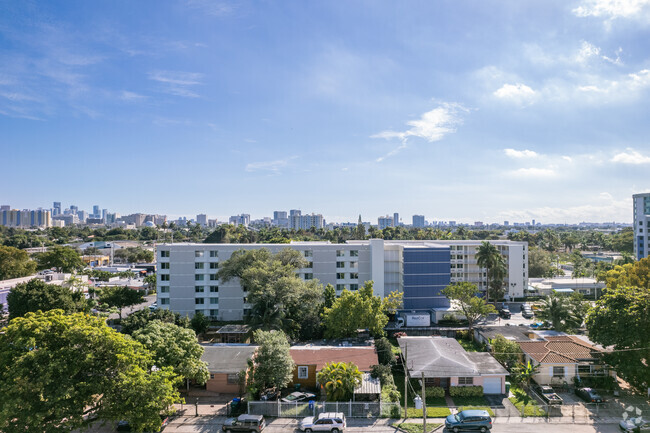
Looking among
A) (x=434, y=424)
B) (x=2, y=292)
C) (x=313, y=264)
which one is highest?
(x=313, y=264)

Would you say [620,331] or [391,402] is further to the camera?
[620,331]

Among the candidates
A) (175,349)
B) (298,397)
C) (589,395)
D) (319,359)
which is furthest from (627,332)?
(175,349)

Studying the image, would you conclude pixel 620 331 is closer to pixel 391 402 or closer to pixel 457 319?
pixel 391 402

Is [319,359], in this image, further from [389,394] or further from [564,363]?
[564,363]

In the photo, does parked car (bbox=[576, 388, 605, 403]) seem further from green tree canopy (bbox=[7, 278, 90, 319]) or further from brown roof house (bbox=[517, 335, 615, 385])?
green tree canopy (bbox=[7, 278, 90, 319])

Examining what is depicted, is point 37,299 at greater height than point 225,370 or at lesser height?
greater

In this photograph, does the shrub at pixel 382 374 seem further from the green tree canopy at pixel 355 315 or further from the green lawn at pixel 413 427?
the green tree canopy at pixel 355 315

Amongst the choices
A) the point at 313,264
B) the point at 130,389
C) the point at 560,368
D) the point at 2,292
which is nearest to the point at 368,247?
the point at 313,264
